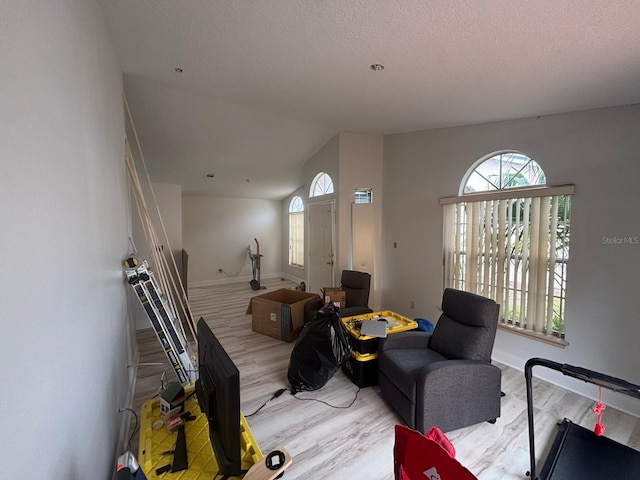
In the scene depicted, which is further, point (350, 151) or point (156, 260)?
point (350, 151)

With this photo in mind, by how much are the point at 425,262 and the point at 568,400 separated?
1971 millimetres

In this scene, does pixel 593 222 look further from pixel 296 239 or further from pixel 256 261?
pixel 256 261

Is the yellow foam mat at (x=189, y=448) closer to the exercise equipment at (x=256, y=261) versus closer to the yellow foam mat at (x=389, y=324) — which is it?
the yellow foam mat at (x=389, y=324)

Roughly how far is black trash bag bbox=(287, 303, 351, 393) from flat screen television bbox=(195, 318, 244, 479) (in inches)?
56.9

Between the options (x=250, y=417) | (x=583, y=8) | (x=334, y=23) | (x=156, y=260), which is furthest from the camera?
(x=156, y=260)

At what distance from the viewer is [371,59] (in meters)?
2.04

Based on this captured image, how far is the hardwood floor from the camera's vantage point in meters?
1.76

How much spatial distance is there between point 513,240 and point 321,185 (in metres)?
3.36

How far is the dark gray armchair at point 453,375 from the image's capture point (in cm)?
193

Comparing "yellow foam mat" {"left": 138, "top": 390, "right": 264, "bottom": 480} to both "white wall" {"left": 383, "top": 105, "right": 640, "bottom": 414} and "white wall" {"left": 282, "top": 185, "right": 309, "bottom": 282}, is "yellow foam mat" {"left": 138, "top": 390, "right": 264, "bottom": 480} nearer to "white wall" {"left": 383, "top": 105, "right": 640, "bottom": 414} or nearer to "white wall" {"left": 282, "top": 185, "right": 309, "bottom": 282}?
"white wall" {"left": 383, "top": 105, "right": 640, "bottom": 414}

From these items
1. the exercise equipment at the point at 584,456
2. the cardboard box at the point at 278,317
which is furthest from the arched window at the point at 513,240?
the cardboard box at the point at 278,317

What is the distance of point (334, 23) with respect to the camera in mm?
1670

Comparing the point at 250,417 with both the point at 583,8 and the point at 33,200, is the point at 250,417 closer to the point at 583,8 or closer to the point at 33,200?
the point at 33,200

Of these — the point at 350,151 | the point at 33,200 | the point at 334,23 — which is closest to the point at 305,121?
the point at 350,151
